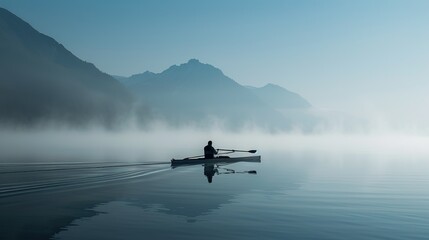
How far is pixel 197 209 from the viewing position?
1058 inches

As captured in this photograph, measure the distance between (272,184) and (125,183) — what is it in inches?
552

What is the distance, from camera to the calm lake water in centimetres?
2081

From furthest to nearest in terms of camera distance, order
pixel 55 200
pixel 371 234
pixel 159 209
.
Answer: pixel 55 200, pixel 159 209, pixel 371 234

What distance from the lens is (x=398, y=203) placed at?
3241cm

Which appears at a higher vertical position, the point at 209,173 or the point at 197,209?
the point at 209,173

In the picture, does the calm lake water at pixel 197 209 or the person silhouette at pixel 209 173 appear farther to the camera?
the person silhouette at pixel 209 173

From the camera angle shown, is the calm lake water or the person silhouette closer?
the calm lake water

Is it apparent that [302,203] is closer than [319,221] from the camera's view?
No

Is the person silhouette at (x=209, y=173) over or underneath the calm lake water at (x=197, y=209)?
over

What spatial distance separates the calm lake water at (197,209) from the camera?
20.8m

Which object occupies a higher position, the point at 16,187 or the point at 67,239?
the point at 16,187

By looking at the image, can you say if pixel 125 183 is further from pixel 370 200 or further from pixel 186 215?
pixel 370 200

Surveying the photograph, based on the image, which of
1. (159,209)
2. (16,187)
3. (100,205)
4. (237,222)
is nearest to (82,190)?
(16,187)

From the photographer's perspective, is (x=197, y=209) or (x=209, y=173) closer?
(x=197, y=209)
